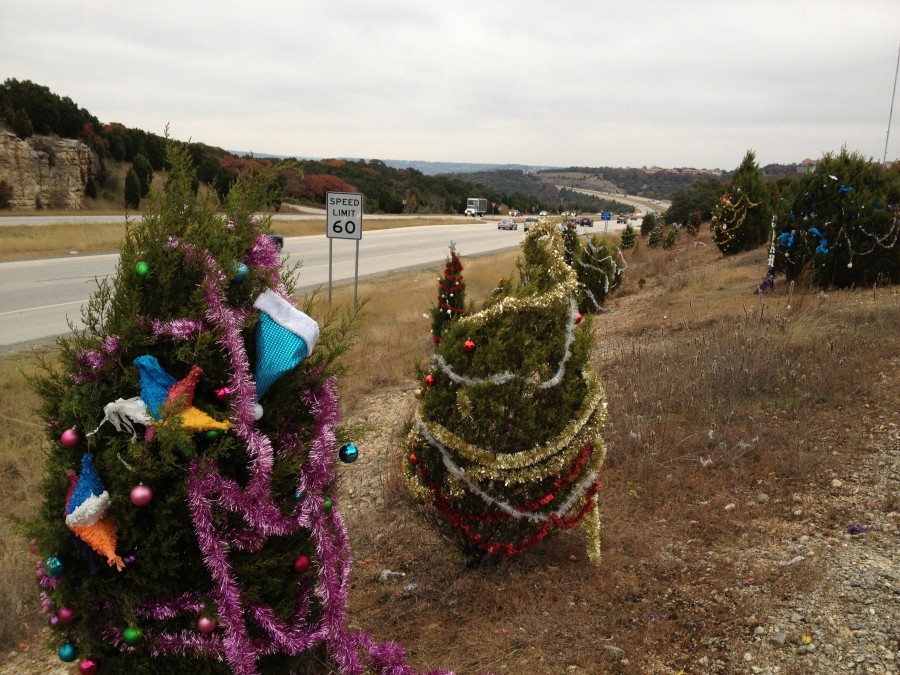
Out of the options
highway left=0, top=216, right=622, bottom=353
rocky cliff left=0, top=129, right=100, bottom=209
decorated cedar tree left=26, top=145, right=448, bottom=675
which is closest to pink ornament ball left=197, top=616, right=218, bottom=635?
decorated cedar tree left=26, top=145, right=448, bottom=675

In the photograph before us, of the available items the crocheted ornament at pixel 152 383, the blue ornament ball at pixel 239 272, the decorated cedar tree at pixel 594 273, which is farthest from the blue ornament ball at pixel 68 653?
the decorated cedar tree at pixel 594 273

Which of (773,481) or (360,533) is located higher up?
(773,481)

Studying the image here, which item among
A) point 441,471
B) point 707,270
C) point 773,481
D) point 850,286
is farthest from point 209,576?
point 707,270

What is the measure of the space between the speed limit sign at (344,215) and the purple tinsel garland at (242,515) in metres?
10.5

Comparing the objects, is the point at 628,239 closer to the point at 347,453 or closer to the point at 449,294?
the point at 449,294

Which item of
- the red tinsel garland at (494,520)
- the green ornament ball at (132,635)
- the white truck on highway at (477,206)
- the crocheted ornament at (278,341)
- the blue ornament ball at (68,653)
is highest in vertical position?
the white truck on highway at (477,206)

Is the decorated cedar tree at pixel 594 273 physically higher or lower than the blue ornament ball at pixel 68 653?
higher

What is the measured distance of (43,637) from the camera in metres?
3.44

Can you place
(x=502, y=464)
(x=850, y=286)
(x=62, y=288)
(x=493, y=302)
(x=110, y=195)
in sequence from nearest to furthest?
(x=502, y=464) < (x=493, y=302) < (x=850, y=286) < (x=62, y=288) < (x=110, y=195)

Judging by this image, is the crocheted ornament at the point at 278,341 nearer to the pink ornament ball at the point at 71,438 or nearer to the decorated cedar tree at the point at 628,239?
the pink ornament ball at the point at 71,438

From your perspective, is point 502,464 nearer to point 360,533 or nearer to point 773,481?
point 360,533

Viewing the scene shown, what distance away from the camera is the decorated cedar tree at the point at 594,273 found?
14.0 m

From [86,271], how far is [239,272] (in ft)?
57.9

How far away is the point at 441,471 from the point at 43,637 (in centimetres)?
216
